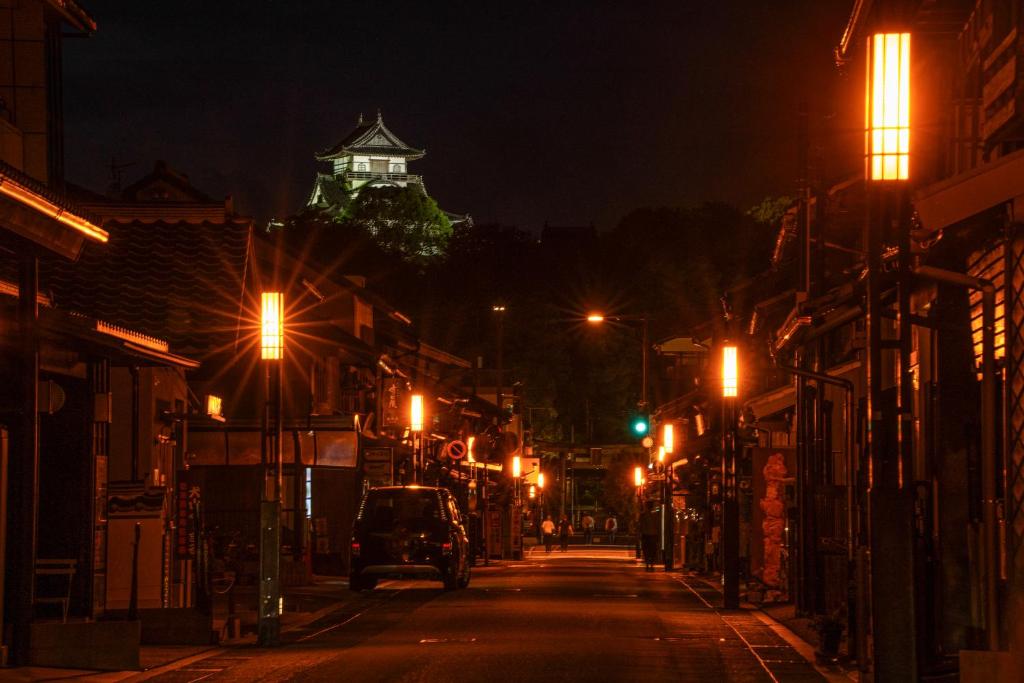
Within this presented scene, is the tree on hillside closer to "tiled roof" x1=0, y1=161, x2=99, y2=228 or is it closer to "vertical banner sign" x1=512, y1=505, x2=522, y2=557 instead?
"vertical banner sign" x1=512, y1=505, x2=522, y2=557

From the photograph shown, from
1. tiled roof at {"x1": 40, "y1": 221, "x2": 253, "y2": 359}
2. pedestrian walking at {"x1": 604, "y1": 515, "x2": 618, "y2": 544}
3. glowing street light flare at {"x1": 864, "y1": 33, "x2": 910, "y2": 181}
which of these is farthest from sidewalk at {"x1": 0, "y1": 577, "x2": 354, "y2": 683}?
pedestrian walking at {"x1": 604, "y1": 515, "x2": 618, "y2": 544}

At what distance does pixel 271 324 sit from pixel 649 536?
2852cm

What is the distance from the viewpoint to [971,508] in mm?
17141

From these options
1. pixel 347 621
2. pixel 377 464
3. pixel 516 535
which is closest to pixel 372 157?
pixel 516 535

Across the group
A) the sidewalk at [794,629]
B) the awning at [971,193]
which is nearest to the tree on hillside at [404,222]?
the sidewalk at [794,629]

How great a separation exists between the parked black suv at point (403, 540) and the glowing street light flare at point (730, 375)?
23.1ft

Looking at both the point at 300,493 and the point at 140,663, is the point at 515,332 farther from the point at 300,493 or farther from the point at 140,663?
the point at 140,663

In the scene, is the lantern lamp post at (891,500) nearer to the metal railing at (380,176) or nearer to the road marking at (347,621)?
the road marking at (347,621)

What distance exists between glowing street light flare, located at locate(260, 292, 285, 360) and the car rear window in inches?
454

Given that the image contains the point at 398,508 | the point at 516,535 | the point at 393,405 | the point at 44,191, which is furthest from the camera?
the point at 516,535

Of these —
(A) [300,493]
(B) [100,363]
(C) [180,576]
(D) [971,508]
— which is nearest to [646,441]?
(A) [300,493]

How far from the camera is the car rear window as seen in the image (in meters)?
32.3

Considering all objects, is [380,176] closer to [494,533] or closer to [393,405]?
[494,533]

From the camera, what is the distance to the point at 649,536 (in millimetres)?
47906
